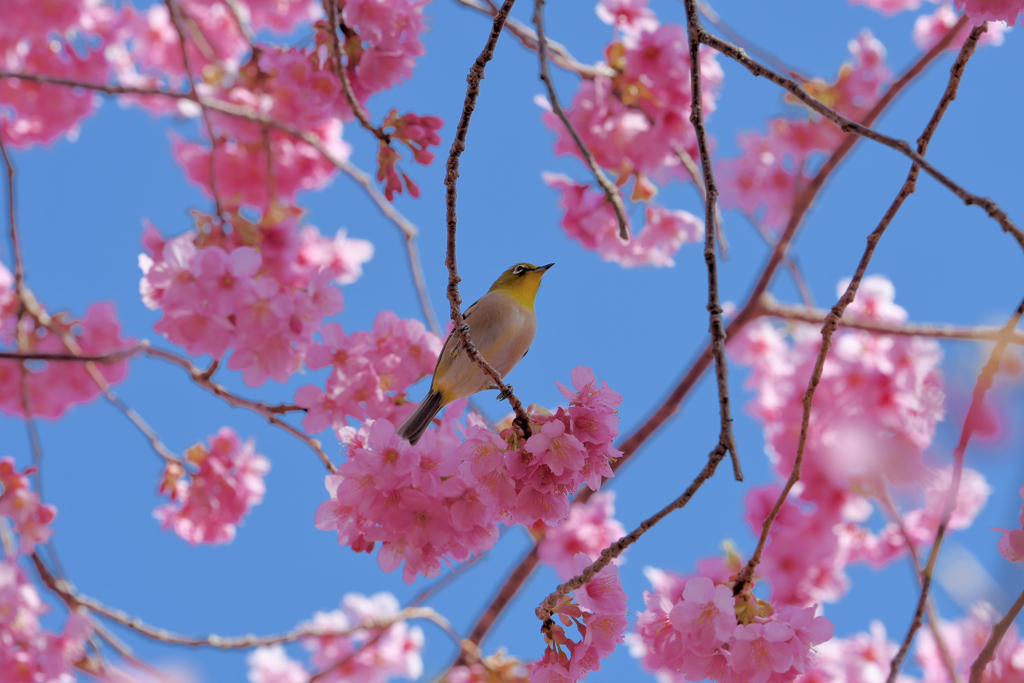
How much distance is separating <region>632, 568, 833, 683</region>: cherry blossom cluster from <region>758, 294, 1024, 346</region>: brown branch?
0.95 meters

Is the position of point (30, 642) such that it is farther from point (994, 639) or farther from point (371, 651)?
point (994, 639)

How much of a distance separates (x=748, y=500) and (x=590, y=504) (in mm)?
1260

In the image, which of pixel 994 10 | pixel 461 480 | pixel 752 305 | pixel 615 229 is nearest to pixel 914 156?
pixel 994 10

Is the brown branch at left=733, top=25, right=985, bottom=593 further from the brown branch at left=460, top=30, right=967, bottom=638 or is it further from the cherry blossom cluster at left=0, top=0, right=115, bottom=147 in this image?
the cherry blossom cluster at left=0, top=0, right=115, bottom=147

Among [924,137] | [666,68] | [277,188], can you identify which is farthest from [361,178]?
[924,137]

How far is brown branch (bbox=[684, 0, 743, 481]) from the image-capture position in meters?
1.72

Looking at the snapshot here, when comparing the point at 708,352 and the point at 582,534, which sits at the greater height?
the point at 708,352

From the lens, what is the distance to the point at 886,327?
13.5 ft

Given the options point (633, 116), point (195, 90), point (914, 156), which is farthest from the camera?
point (633, 116)

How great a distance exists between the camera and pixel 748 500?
16.3ft

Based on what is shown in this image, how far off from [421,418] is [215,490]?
1.58 meters

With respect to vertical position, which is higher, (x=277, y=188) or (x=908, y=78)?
(x=908, y=78)

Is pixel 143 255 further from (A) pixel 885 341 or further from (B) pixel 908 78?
(A) pixel 885 341

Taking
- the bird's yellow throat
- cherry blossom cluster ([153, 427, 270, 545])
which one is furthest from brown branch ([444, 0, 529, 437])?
cherry blossom cluster ([153, 427, 270, 545])
